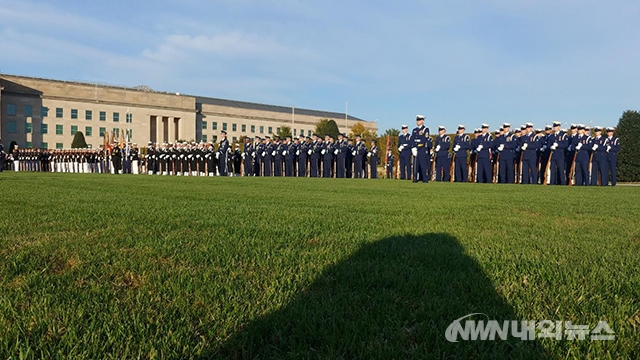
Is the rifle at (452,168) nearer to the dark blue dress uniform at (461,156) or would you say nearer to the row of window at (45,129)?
the dark blue dress uniform at (461,156)

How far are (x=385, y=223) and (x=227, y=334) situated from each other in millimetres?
3531

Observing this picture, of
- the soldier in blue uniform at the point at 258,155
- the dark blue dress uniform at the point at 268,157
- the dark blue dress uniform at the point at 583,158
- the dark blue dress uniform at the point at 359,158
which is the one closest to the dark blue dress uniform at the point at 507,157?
the dark blue dress uniform at the point at 583,158

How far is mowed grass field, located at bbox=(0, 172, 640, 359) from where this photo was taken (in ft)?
6.39

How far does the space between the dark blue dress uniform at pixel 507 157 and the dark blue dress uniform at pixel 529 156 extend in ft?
1.21

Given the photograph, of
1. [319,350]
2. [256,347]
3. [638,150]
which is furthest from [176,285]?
[638,150]

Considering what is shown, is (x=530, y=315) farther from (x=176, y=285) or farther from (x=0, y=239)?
(x=0, y=239)

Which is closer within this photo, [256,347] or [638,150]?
[256,347]

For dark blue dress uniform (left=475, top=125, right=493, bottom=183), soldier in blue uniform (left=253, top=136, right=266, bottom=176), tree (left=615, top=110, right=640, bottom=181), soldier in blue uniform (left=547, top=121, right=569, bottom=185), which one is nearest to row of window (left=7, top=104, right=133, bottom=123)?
soldier in blue uniform (left=253, top=136, right=266, bottom=176)

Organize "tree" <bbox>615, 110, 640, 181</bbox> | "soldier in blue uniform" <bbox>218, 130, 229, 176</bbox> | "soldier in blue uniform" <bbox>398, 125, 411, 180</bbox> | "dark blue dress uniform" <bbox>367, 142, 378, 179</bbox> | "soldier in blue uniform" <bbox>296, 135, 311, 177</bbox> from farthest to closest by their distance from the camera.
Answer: "soldier in blue uniform" <bbox>218, 130, 229, 176</bbox> → "soldier in blue uniform" <bbox>296, 135, 311, 177</bbox> → "dark blue dress uniform" <bbox>367, 142, 378, 179</bbox> → "tree" <bbox>615, 110, 640, 181</bbox> → "soldier in blue uniform" <bbox>398, 125, 411, 180</bbox>

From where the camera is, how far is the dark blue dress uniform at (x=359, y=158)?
85.4 ft

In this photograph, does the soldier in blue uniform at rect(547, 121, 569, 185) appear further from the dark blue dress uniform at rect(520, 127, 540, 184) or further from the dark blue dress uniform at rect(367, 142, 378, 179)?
the dark blue dress uniform at rect(367, 142, 378, 179)

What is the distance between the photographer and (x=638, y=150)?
83.6 feet

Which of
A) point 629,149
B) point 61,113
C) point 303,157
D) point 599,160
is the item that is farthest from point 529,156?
point 61,113

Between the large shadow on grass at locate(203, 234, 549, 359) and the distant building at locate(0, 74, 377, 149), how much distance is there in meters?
68.2
